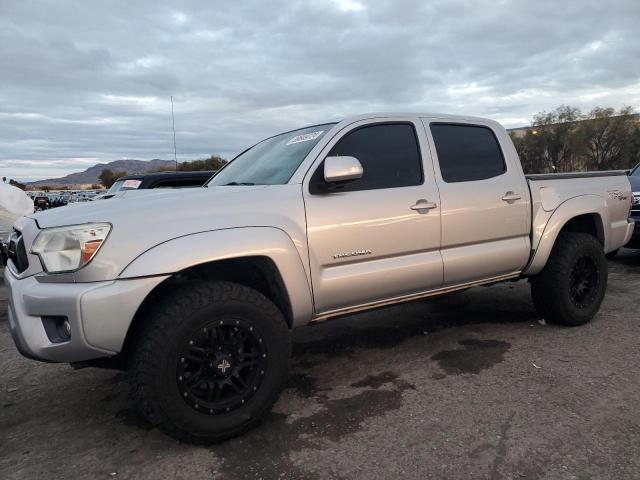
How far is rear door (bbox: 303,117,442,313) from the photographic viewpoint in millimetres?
3324

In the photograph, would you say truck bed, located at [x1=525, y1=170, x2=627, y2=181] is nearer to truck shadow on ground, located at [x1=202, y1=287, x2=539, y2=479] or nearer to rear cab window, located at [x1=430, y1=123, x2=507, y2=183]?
rear cab window, located at [x1=430, y1=123, x2=507, y2=183]

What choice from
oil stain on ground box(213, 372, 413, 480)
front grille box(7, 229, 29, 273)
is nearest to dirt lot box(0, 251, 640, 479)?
oil stain on ground box(213, 372, 413, 480)

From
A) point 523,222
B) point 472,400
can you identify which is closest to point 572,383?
point 472,400

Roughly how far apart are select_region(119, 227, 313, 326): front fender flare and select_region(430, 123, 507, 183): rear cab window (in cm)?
151

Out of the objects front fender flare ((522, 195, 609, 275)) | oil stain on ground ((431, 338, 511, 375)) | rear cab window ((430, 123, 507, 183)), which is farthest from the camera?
front fender flare ((522, 195, 609, 275))

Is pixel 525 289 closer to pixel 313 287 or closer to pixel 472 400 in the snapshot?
pixel 472 400

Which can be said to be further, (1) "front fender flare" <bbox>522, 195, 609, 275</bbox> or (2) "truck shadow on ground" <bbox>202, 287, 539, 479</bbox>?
(1) "front fender flare" <bbox>522, 195, 609, 275</bbox>

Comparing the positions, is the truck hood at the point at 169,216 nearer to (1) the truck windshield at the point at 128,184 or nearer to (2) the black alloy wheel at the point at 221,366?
(2) the black alloy wheel at the point at 221,366

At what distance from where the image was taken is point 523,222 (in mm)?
4340

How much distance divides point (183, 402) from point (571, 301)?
141 inches

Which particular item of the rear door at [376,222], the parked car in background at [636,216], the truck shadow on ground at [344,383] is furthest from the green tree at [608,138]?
the rear door at [376,222]

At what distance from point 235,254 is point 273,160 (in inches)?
45.5

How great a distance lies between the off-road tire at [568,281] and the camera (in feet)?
15.0

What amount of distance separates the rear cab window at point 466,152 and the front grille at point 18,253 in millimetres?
2884
